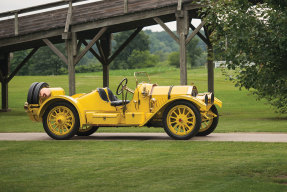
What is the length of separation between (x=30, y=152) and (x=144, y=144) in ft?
8.30

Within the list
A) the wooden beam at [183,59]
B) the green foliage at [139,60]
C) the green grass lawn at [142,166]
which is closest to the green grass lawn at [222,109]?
the wooden beam at [183,59]

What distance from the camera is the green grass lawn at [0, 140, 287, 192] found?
25.9 feet

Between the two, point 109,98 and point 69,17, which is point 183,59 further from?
point 109,98

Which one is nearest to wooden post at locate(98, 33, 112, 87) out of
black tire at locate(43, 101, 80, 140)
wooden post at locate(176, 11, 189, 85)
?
wooden post at locate(176, 11, 189, 85)

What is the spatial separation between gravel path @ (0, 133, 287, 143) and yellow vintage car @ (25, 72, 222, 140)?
0.43m

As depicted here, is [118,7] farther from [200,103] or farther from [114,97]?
[200,103]

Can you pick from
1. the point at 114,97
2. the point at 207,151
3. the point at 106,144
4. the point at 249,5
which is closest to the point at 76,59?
the point at 114,97

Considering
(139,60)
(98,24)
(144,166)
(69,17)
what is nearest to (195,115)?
(144,166)

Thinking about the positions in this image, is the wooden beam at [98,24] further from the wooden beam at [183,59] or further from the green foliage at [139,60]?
the green foliage at [139,60]

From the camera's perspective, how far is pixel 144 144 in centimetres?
1259

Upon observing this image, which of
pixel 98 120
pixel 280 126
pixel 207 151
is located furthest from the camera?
pixel 280 126

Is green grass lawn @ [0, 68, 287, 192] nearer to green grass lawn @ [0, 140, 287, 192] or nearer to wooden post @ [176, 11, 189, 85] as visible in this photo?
green grass lawn @ [0, 140, 287, 192]

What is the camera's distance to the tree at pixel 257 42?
25.6ft

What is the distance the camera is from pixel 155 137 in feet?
47.5
